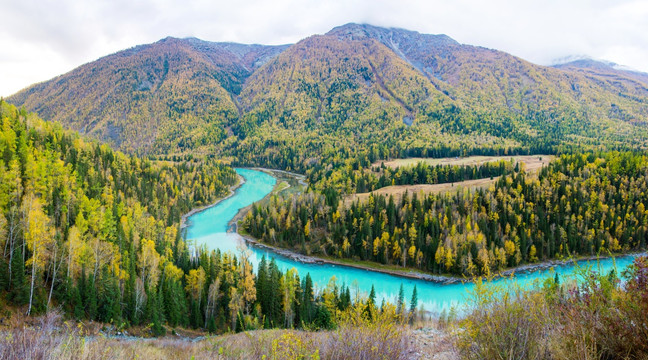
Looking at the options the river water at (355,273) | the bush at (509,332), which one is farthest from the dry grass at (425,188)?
the bush at (509,332)

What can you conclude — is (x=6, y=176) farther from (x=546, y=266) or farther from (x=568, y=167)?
(x=568, y=167)

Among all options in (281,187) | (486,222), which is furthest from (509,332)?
(281,187)

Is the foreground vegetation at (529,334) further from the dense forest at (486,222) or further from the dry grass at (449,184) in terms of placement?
the dry grass at (449,184)

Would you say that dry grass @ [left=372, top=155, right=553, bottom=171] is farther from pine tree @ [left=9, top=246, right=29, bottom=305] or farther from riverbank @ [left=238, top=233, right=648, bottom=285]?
pine tree @ [left=9, top=246, right=29, bottom=305]

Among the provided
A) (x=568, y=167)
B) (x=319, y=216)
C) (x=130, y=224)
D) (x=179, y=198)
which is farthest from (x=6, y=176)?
(x=568, y=167)

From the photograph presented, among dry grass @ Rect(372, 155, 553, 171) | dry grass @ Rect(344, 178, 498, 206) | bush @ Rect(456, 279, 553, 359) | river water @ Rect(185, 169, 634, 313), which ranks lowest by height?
river water @ Rect(185, 169, 634, 313)

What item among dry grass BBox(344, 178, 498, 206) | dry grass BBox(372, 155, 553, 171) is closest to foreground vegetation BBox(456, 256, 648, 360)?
dry grass BBox(344, 178, 498, 206)

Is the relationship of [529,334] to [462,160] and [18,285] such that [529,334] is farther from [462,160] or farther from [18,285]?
[462,160]
